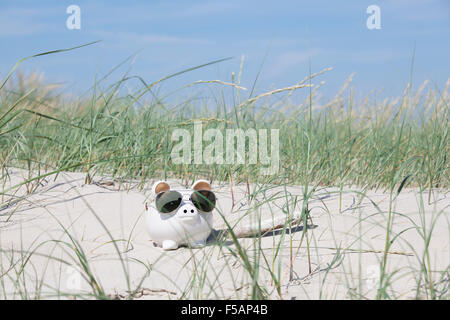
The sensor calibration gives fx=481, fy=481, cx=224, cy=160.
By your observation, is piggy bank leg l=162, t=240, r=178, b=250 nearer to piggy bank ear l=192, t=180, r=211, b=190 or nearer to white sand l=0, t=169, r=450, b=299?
white sand l=0, t=169, r=450, b=299

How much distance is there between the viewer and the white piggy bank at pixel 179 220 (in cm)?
219

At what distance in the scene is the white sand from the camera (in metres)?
1.74

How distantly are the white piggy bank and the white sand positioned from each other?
0.20 feet

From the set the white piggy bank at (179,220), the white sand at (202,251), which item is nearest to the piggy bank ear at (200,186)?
the white piggy bank at (179,220)

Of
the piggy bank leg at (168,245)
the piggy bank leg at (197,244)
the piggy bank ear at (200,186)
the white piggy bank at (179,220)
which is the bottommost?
the piggy bank leg at (197,244)

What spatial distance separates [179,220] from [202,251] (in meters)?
0.17

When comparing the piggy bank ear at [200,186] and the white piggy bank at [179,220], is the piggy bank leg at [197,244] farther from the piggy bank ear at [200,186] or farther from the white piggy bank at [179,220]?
the piggy bank ear at [200,186]

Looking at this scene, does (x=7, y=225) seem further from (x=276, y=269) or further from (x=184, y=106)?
(x=184, y=106)

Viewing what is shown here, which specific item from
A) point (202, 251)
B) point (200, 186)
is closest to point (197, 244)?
point (202, 251)

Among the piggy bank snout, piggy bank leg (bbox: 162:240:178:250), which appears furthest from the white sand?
the piggy bank snout

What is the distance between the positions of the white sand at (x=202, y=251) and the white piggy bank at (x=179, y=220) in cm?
6

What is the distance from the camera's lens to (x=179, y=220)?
219 centimetres
